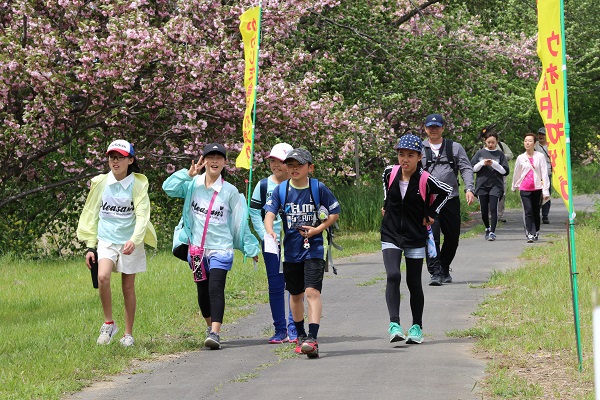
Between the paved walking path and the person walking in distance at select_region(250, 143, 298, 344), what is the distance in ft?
0.67

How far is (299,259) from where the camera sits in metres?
8.85

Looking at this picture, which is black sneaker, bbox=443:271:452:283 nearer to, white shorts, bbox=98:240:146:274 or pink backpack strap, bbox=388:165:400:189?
pink backpack strap, bbox=388:165:400:189

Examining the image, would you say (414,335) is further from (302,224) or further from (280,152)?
(280,152)

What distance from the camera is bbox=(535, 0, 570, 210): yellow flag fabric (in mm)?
7703

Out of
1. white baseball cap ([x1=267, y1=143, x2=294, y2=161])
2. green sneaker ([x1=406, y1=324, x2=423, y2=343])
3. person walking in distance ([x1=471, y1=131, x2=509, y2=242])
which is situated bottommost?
green sneaker ([x1=406, y1=324, x2=423, y2=343])

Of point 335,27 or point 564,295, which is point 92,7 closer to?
point 335,27

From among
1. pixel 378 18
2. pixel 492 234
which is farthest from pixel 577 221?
pixel 378 18

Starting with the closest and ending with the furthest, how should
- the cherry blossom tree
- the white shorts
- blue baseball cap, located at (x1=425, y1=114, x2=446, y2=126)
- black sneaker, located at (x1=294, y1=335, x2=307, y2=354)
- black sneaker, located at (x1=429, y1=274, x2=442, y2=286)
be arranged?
black sneaker, located at (x1=294, y1=335, x2=307, y2=354)
the white shorts
blue baseball cap, located at (x1=425, y1=114, x2=446, y2=126)
black sneaker, located at (x1=429, y1=274, x2=442, y2=286)
the cherry blossom tree

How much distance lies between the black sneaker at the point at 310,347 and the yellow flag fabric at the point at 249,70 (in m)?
7.07

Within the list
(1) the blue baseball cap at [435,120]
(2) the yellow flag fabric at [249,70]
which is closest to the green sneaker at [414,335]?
(1) the blue baseball cap at [435,120]

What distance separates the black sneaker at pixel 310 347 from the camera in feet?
27.3

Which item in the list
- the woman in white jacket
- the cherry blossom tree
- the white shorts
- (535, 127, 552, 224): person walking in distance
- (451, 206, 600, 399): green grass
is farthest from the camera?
(535, 127, 552, 224): person walking in distance

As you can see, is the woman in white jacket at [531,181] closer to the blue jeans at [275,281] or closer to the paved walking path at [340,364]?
the paved walking path at [340,364]

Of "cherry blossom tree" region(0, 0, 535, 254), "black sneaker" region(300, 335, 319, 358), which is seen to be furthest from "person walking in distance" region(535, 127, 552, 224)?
"black sneaker" region(300, 335, 319, 358)
